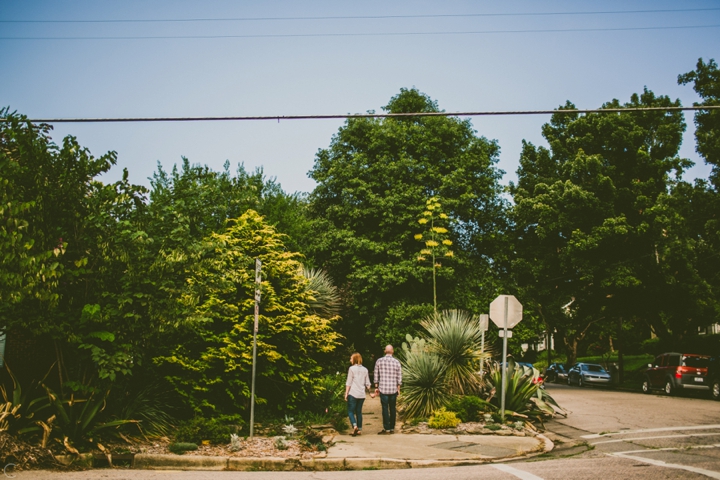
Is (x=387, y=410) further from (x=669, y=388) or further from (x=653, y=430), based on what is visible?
(x=669, y=388)

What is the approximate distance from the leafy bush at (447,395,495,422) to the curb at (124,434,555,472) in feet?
13.1

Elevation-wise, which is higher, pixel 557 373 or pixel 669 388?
pixel 669 388

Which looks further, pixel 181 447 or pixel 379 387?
pixel 379 387

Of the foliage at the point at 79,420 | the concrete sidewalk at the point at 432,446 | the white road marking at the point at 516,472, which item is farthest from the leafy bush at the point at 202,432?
the white road marking at the point at 516,472

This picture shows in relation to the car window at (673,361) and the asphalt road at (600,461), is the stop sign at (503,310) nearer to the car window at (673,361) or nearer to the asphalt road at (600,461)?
the asphalt road at (600,461)

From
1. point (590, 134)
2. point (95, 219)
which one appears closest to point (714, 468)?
point (95, 219)

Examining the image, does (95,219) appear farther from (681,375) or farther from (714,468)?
(681,375)

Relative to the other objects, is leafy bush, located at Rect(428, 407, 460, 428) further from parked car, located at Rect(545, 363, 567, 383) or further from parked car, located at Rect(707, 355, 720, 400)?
parked car, located at Rect(545, 363, 567, 383)

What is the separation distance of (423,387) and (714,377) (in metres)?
14.9

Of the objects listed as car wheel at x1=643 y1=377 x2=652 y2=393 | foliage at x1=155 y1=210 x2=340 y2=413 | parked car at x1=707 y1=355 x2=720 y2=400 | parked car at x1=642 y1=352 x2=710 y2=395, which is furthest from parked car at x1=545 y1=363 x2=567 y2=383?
foliage at x1=155 y1=210 x2=340 y2=413

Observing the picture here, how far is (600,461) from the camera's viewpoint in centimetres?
866

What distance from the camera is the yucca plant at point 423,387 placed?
1389cm

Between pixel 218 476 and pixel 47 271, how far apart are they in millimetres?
3461

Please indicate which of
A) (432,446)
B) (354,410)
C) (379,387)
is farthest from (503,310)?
(432,446)
